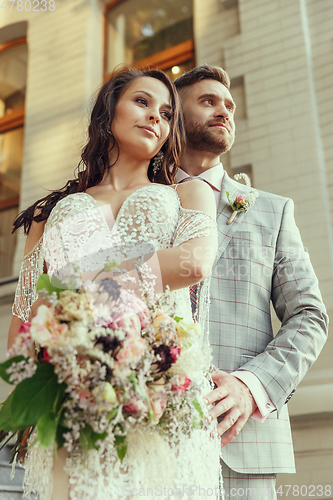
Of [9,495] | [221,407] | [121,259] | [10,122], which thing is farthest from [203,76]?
[10,122]

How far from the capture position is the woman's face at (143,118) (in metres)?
1.76

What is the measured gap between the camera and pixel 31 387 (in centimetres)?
100

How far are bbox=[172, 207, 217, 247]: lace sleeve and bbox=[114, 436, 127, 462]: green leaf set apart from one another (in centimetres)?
59

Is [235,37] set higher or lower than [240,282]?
higher

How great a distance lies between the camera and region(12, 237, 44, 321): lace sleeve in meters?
1.72

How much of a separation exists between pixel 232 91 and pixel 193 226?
9.88 feet

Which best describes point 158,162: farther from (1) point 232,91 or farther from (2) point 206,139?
(1) point 232,91

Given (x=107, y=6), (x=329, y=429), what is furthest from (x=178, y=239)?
(x=107, y=6)

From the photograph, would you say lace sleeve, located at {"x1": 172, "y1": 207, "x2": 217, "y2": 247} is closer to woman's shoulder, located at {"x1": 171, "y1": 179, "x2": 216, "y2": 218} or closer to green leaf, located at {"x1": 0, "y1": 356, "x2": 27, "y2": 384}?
woman's shoulder, located at {"x1": 171, "y1": 179, "x2": 216, "y2": 218}

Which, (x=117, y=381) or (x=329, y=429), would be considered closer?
(x=117, y=381)

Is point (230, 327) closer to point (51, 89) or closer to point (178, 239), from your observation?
point (178, 239)

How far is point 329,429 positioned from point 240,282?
62.4 inches

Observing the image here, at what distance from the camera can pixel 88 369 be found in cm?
98

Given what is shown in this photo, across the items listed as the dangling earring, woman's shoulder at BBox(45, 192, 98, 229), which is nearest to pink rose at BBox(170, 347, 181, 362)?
woman's shoulder at BBox(45, 192, 98, 229)
